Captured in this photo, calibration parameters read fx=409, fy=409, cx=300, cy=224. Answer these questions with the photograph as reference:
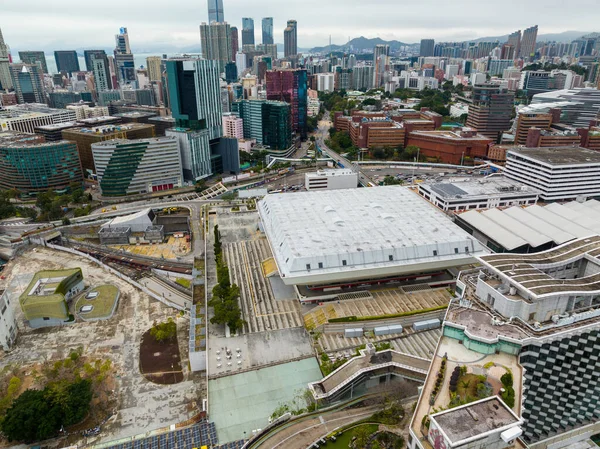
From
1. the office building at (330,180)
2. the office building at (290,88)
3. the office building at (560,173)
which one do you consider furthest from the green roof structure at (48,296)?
the office building at (290,88)

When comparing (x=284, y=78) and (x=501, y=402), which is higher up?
(x=284, y=78)

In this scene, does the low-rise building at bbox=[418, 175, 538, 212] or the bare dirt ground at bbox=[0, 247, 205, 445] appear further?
the low-rise building at bbox=[418, 175, 538, 212]

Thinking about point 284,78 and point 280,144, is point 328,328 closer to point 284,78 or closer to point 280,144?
point 280,144

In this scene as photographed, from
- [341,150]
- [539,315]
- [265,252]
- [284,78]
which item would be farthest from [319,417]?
[284,78]

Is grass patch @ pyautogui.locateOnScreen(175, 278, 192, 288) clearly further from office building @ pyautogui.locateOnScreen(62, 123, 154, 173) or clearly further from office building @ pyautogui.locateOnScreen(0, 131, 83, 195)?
office building @ pyautogui.locateOnScreen(62, 123, 154, 173)

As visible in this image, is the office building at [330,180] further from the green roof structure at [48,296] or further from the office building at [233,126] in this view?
the office building at [233,126]

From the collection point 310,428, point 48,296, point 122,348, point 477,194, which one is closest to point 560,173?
point 477,194

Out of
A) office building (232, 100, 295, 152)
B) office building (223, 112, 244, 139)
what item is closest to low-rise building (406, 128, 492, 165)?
office building (232, 100, 295, 152)
